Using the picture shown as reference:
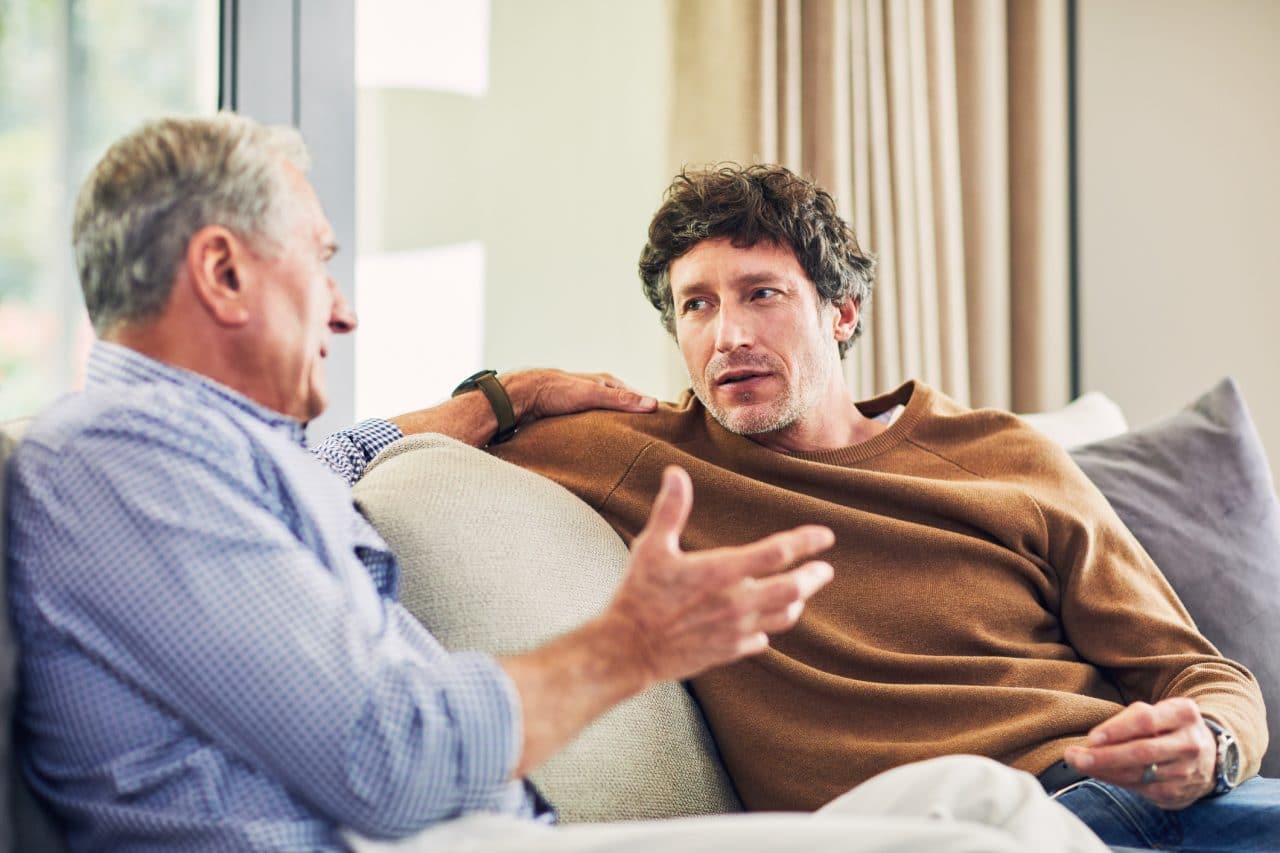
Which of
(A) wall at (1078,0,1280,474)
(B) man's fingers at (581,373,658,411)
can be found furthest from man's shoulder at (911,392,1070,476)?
(A) wall at (1078,0,1280,474)

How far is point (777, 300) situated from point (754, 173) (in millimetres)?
207

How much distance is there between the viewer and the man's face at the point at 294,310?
111cm

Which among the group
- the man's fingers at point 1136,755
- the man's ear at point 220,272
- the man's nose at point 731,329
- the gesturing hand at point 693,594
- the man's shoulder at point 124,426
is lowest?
the man's fingers at point 1136,755

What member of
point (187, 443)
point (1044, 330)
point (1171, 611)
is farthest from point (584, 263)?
point (187, 443)

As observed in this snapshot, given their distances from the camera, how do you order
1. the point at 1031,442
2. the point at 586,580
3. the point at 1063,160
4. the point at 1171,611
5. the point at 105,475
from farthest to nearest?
1. the point at 1063,160
2. the point at 1031,442
3. the point at 1171,611
4. the point at 586,580
5. the point at 105,475

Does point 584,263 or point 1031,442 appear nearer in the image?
point 1031,442

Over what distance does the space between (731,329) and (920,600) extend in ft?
1.47

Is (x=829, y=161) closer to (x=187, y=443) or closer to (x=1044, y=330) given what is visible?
(x=1044, y=330)

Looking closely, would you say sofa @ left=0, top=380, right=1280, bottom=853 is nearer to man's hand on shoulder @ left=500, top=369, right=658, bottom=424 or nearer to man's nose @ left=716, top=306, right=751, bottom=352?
man's hand on shoulder @ left=500, top=369, right=658, bottom=424

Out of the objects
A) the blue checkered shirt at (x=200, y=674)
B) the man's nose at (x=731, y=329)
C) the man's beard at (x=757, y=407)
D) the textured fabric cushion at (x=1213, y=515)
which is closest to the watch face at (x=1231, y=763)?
the textured fabric cushion at (x=1213, y=515)

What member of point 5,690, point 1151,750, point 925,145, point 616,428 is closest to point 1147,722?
point 1151,750

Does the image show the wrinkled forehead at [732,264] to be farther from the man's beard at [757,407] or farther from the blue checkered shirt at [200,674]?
the blue checkered shirt at [200,674]

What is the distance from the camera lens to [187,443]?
1.00 m

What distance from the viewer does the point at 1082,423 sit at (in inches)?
88.1
